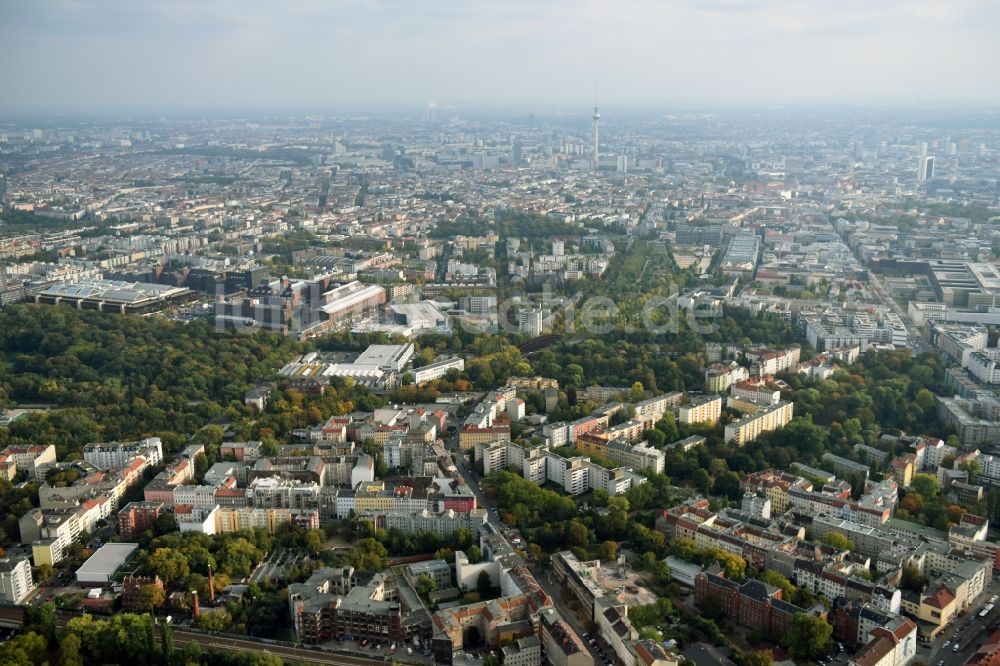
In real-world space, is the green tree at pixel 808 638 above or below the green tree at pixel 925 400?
below

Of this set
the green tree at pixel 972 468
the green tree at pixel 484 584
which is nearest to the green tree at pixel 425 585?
the green tree at pixel 484 584

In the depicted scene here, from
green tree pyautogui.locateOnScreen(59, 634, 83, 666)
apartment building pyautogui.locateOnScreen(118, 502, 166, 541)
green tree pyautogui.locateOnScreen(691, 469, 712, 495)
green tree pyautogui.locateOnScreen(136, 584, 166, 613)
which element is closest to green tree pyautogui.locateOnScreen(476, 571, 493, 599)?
green tree pyautogui.locateOnScreen(136, 584, 166, 613)

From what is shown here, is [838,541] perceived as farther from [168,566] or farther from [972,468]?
[168,566]

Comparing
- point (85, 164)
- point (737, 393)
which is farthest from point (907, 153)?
point (85, 164)

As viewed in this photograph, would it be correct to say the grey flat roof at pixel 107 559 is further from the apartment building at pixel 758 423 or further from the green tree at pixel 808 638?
the apartment building at pixel 758 423

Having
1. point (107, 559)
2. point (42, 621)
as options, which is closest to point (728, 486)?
point (107, 559)
